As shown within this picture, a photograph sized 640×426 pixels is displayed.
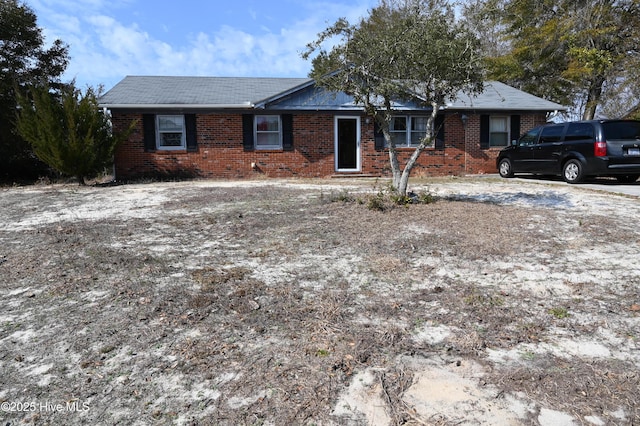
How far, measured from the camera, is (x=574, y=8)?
2198cm

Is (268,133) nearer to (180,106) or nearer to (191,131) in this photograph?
(191,131)

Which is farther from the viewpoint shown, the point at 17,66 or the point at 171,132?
the point at 17,66

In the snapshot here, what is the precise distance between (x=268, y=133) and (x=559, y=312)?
12.9 m

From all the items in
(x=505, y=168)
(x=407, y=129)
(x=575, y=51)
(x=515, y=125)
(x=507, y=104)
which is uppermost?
(x=575, y=51)

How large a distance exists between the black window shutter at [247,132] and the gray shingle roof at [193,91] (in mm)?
588

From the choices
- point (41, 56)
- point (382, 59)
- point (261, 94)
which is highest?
point (41, 56)

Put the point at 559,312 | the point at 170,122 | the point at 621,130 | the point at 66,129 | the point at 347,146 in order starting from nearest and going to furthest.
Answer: the point at 559,312 < the point at 621,130 < the point at 66,129 < the point at 170,122 < the point at 347,146

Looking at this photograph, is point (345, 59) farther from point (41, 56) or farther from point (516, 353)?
point (41, 56)

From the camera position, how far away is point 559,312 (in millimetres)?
3463

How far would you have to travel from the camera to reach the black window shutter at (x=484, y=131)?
16203mm

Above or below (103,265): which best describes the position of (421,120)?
above

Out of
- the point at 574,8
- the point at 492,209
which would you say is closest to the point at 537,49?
the point at 574,8

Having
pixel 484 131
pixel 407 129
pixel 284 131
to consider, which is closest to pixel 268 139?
pixel 284 131

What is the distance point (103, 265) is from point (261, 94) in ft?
40.3
